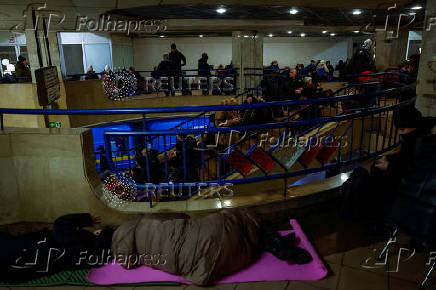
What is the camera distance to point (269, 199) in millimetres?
3766

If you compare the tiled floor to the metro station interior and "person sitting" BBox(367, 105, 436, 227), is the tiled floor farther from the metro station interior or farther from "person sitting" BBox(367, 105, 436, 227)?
"person sitting" BBox(367, 105, 436, 227)

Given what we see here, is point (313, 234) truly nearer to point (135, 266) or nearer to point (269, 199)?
point (269, 199)

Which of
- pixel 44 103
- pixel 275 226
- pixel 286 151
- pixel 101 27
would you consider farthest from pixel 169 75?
pixel 275 226

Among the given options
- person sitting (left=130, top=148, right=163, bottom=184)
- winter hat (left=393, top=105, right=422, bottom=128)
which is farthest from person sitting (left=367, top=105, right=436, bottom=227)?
person sitting (left=130, top=148, right=163, bottom=184)

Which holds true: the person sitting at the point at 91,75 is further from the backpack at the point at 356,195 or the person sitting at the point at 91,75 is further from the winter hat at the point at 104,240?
the backpack at the point at 356,195

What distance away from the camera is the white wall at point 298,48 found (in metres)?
25.0

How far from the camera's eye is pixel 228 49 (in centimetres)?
2408

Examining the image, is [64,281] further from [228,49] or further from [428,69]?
[228,49]

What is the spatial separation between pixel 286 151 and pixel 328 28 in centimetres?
1598

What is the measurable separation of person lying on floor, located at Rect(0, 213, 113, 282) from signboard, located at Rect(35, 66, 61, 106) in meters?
3.44

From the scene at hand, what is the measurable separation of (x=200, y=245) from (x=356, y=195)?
140cm

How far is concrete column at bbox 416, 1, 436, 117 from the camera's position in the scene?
4676 millimetres

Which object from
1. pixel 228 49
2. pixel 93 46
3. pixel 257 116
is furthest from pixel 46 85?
pixel 228 49

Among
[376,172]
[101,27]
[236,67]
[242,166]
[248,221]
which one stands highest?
[101,27]
